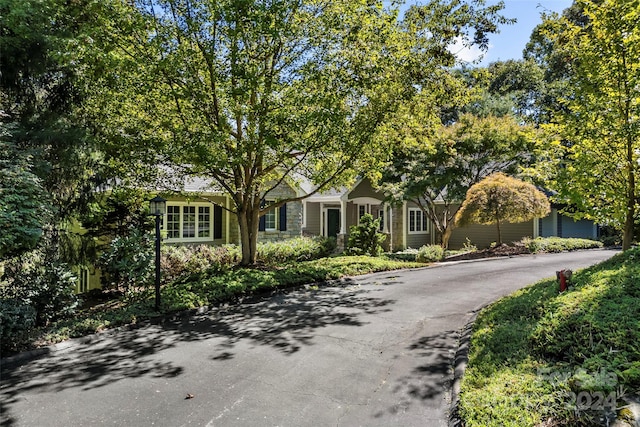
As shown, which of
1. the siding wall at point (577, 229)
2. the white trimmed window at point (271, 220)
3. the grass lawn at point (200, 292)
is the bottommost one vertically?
the grass lawn at point (200, 292)

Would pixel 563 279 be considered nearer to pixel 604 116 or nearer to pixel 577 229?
pixel 604 116

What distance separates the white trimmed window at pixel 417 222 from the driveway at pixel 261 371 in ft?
44.7

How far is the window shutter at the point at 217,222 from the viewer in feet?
52.4

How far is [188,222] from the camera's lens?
51.3ft

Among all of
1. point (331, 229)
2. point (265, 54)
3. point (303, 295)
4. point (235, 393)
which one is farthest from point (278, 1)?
point (331, 229)

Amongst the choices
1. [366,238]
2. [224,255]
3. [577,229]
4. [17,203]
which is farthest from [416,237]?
[17,203]

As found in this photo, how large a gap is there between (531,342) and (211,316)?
593cm

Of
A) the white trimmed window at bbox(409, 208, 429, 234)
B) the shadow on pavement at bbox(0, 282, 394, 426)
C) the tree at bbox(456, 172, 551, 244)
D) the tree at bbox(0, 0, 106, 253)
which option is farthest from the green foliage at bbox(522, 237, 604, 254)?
the tree at bbox(0, 0, 106, 253)

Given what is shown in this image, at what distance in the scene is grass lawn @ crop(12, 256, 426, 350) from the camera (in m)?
7.02

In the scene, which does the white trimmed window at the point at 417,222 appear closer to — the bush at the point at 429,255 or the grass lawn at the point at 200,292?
the bush at the point at 429,255

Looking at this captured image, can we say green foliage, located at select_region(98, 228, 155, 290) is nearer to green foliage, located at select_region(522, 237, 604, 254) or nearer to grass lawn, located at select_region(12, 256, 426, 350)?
grass lawn, located at select_region(12, 256, 426, 350)

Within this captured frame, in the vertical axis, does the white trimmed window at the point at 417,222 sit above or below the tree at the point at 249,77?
below

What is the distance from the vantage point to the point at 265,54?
10164 millimetres

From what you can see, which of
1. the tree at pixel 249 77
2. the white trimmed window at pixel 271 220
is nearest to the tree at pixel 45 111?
the tree at pixel 249 77
